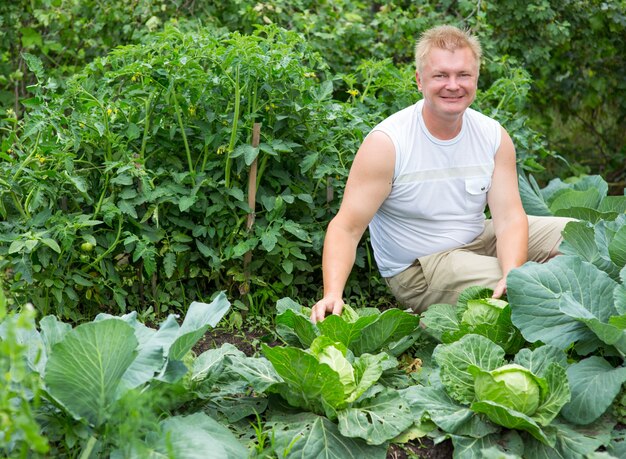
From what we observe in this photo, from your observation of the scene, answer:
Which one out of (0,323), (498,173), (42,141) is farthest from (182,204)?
(498,173)

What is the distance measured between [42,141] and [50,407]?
1594mm

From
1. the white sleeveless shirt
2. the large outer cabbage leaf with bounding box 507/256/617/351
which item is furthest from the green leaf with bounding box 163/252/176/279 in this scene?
the large outer cabbage leaf with bounding box 507/256/617/351

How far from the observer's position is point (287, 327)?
3447 millimetres

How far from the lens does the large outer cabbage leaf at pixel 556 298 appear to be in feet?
10.2

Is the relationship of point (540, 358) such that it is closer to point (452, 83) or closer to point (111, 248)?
point (452, 83)

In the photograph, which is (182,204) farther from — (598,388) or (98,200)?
(598,388)

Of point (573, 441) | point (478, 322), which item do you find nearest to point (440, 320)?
point (478, 322)

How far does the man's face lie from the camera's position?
361 cm

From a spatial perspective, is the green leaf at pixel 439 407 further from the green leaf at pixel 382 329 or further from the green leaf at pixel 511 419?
the green leaf at pixel 382 329

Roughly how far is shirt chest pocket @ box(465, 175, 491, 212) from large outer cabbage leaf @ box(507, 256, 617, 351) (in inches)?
29.9

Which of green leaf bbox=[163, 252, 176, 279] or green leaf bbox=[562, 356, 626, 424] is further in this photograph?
green leaf bbox=[163, 252, 176, 279]

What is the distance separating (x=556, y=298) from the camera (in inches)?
122

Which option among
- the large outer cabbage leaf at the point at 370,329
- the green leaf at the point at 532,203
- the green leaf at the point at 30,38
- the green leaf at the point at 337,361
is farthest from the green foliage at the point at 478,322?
the green leaf at the point at 30,38

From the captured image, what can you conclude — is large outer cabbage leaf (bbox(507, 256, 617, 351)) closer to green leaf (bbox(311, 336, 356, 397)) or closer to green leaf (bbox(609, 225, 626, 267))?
green leaf (bbox(609, 225, 626, 267))
